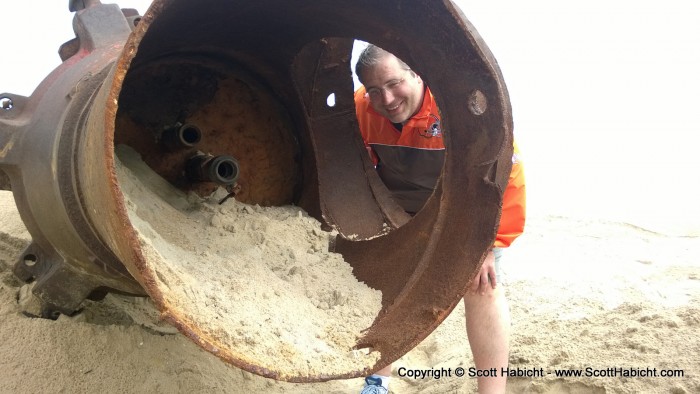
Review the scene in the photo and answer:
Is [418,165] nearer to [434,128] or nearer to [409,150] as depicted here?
[409,150]

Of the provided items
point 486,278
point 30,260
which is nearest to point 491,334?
point 486,278

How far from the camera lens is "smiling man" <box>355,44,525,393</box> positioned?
2.05m

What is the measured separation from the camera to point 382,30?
1882mm

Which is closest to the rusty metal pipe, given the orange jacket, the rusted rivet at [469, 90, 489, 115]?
the orange jacket

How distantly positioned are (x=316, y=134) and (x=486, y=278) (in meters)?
0.92

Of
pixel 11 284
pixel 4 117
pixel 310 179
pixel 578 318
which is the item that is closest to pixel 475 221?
pixel 310 179

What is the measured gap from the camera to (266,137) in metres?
2.56

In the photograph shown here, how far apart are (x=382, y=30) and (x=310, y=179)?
826 millimetres

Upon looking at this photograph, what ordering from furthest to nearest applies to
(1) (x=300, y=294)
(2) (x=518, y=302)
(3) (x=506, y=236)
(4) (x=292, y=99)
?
(2) (x=518, y=302) < (4) (x=292, y=99) < (3) (x=506, y=236) < (1) (x=300, y=294)

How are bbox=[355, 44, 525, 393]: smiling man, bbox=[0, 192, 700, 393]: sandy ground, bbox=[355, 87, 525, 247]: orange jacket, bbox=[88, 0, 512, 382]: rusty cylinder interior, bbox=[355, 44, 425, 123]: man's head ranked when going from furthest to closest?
bbox=[355, 87, 525, 247]: orange jacket < bbox=[355, 44, 425, 123]: man's head < bbox=[355, 44, 525, 393]: smiling man < bbox=[0, 192, 700, 393]: sandy ground < bbox=[88, 0, 512, 382]: rusty cylinder interior

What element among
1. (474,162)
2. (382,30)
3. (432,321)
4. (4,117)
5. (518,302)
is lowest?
(518,302)

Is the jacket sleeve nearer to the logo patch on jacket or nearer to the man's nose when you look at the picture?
the logo patch on jacket

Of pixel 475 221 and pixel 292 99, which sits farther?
pixel 292 99

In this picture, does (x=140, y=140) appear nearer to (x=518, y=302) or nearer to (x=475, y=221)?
(x=475, y=221)
